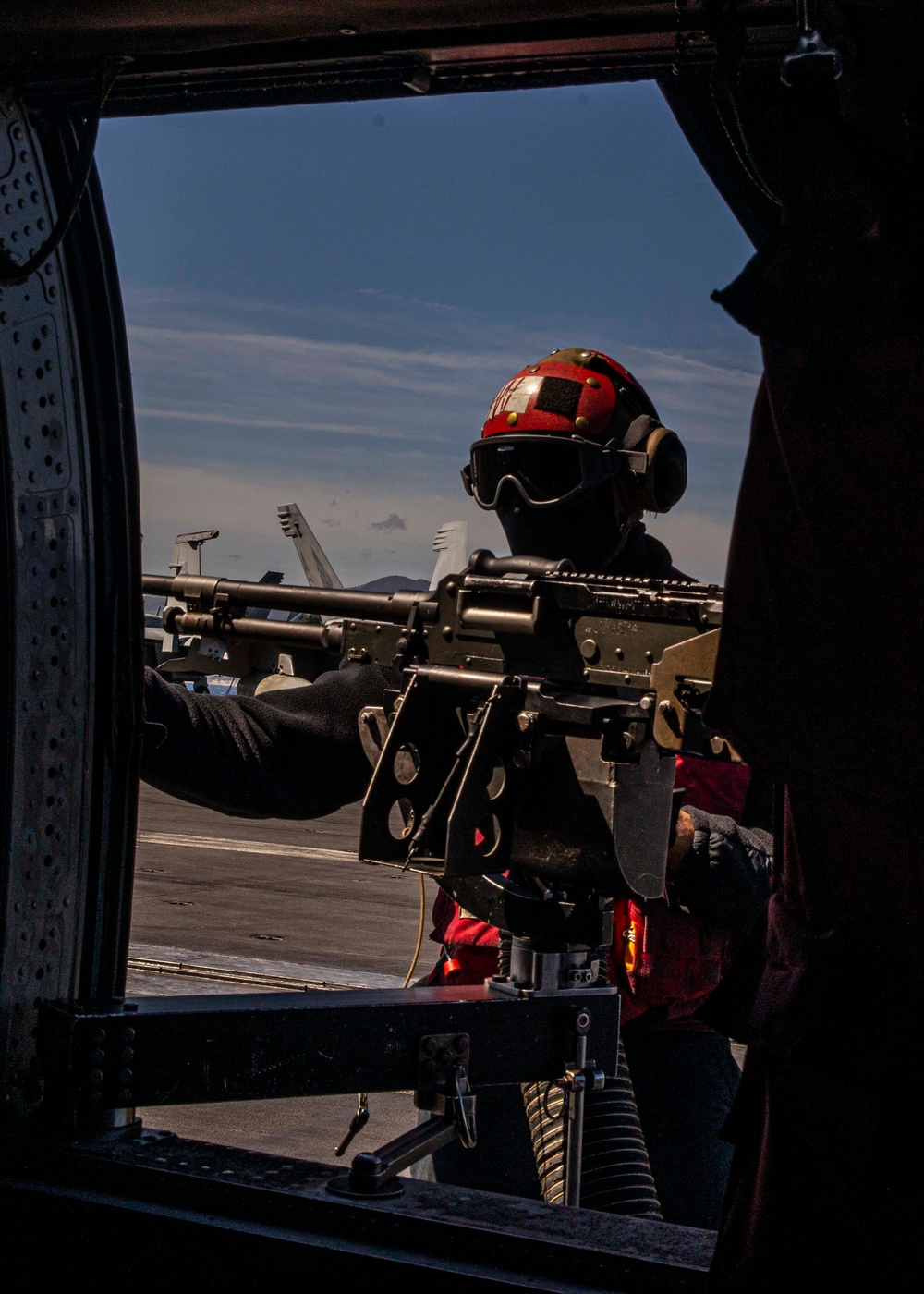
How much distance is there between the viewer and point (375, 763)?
312 centimetres

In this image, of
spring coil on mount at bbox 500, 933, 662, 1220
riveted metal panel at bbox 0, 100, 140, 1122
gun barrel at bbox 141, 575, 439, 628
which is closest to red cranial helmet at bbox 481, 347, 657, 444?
gun barrel at bbox 141, 575, 439, 628

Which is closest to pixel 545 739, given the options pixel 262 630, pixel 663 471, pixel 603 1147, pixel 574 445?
pixel 603 1147

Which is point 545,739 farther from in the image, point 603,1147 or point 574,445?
point 574,445

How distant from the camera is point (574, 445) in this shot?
12.1ft

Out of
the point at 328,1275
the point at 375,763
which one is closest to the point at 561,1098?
the point at 375,763

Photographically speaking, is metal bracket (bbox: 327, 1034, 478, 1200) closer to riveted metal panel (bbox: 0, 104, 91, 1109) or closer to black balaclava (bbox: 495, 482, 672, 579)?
riveted metal panel (bbox: 0, 104, 91, 1109)

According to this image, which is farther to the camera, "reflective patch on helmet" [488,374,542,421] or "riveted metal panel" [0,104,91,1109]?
"reflective patch on helmet" [488,374,542,421]

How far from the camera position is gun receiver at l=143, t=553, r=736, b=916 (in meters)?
2.75

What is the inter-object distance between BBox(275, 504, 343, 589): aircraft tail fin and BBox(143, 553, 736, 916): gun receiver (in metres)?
29.7

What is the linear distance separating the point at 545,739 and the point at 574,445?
3.64 ft

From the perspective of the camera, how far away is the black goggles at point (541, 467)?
12.2ft

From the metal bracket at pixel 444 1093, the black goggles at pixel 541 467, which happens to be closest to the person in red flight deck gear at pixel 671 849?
the black goggles at pixel 541 467

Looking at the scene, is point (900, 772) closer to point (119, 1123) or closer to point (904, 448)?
point (904, 448)

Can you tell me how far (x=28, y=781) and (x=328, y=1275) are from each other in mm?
1066
